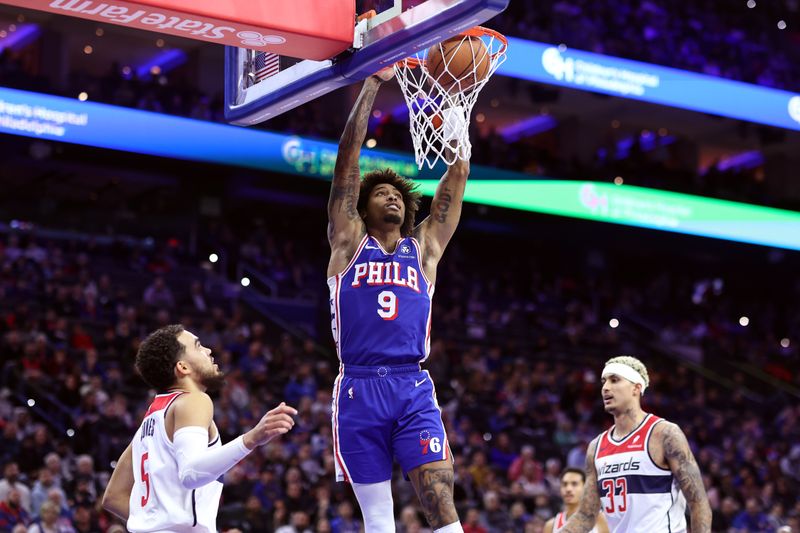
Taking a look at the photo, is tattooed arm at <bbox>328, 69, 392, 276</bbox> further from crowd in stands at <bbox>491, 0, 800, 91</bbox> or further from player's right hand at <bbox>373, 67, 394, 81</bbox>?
crowd in stands at <bbox>491, 0, 800, 91</bbox>

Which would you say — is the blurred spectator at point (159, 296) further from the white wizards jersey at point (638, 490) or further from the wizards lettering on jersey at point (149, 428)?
the wizards lettering on jersey at point (149, 428)

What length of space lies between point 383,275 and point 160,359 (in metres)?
1.21

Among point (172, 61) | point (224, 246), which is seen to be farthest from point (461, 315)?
point (172, 61)

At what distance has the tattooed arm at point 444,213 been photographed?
5.93 m

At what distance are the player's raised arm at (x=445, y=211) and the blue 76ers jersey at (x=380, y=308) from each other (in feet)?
0.86

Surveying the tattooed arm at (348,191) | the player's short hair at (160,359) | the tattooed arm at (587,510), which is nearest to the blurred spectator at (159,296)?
the tattooed arm at (587,510)

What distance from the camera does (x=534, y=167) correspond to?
901 inches

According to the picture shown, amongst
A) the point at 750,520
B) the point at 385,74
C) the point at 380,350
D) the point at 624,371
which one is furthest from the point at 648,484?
the point at 750,520

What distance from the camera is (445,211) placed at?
6012mm

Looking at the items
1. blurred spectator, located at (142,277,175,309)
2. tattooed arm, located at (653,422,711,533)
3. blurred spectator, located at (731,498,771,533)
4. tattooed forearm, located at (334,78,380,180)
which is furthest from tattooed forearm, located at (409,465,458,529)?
blurred spectator, located at (142,277,175,309)

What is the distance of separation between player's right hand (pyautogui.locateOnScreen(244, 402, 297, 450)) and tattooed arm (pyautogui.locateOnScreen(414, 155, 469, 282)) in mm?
1764

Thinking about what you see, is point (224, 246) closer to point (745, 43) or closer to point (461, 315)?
point (461, 315)

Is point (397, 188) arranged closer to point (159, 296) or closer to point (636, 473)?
point (636, 473)

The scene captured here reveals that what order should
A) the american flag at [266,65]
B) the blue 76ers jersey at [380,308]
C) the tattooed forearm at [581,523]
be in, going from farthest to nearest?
the tattooed forearm at [581,523]
the american flag at [266,65]
the blue 76ers jersey at [380,308]
